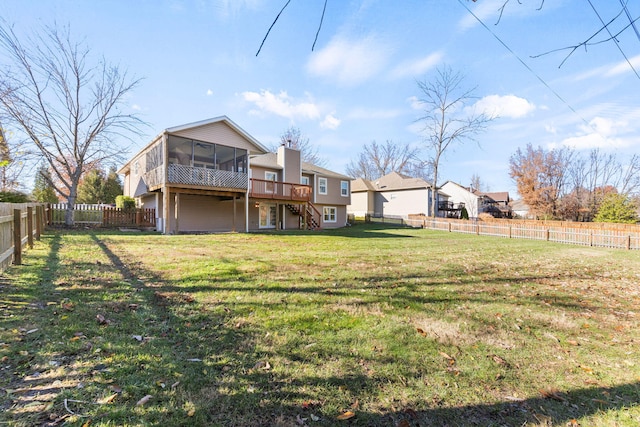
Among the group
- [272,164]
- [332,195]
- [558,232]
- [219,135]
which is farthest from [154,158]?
[558,232]

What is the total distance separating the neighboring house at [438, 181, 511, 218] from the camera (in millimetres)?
38500

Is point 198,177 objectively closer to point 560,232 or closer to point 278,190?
point 278,190

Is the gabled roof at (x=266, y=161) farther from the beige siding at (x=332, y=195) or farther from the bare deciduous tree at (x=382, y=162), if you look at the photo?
the bare deciduous tree at (x=382, y=162)

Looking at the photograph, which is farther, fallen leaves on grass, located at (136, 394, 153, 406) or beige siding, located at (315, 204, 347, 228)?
beige siding, located at (315, 204, 347, 228)

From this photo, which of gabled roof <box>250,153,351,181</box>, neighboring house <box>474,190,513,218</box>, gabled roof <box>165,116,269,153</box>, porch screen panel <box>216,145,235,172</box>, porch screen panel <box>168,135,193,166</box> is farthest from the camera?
neighboring house <box>474,190,513,218</box>

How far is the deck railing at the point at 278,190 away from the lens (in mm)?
17734

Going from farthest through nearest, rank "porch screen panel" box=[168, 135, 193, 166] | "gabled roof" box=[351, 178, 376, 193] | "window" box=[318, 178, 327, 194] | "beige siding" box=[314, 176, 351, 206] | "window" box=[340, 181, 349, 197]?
1. "gabled roof" box=[351, 178, 376, 193]
2. "window" box=[340, 181, 349, 197]
3. "window" box=[318, 178, 327, 194]
4. "beige siding" box=[314, 176, 351, 206]
5. "porch screen panel" box=[168, 135, 193, 166]

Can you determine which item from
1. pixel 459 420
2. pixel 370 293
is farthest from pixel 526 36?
pixel 459 420

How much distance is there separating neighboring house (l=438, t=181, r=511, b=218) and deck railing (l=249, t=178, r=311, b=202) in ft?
80.5

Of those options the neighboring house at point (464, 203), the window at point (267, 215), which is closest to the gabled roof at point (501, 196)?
the neighboring house at point (464, 203)

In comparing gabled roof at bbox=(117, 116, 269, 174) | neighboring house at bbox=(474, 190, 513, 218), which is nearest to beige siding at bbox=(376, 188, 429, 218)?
neighboring house at bbox=(474, 190, 513, 218)

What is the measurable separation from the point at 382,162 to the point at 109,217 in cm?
4064

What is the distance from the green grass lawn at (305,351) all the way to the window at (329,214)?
1997cm

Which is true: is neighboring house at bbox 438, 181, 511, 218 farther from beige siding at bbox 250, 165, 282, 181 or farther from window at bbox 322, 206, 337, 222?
beige siding at bbox 250, 165, 282, 181
